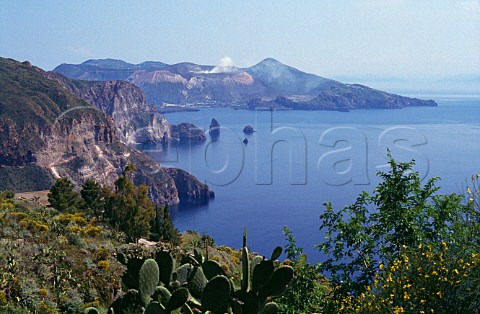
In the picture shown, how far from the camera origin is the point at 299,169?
364ft

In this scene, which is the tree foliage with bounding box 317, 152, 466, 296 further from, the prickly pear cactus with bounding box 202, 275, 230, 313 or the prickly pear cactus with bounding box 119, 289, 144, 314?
the prickly pear cactus with bounding box 119, 289, 144, 314

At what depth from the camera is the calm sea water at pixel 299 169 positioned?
7838 cm

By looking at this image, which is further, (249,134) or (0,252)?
(249,134)

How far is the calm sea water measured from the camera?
257ft

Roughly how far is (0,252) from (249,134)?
168146 mm

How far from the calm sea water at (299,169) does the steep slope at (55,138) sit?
13.2 metres

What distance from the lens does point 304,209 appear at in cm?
8275

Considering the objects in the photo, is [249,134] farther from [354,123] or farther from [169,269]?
[169,269]

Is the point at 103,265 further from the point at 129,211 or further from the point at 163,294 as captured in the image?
the point at 129,211

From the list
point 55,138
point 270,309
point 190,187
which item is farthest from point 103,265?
point 55,138

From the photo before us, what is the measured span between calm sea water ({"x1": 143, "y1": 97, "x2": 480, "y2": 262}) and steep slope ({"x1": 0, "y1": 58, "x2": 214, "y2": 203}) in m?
13.2

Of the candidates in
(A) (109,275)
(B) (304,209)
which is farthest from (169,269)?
(B) (304,209)

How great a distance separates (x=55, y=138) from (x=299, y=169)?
2228 inches

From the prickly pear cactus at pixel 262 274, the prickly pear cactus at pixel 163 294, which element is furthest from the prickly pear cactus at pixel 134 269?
the prickly pear cactus at pixel 262 274
